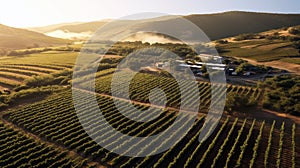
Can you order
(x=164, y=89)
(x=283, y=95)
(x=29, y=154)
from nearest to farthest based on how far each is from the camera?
(x=29, y=154), (x=283, y=95), (x=164, y=89)

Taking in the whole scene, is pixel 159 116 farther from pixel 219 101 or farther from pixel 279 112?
pixel 279 112

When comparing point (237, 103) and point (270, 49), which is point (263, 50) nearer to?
point (270, 49)

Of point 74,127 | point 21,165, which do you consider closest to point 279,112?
point 74,127

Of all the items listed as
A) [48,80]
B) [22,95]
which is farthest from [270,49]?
[22,95]

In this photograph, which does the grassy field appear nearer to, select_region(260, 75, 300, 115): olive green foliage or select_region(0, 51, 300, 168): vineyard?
select_region(260, 75, 300, 115): olive green foliage

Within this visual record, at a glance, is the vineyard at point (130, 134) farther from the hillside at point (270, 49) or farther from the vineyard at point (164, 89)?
the hillside at point (270, 49)

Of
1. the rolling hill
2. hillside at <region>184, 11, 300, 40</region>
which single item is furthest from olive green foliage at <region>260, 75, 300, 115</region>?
hillside at <region>184, 11, 300, 40</region>

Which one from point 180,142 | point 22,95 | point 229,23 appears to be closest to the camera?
point 180,142

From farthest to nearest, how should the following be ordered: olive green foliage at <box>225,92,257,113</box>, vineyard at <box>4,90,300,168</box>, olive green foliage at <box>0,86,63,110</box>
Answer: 1. olive green foliage at <box>0,86,63,110</box>
2. olive green foliage at <box>225,92,257,113</box>
3. vineyard at <box>4,90,300,168</box>
